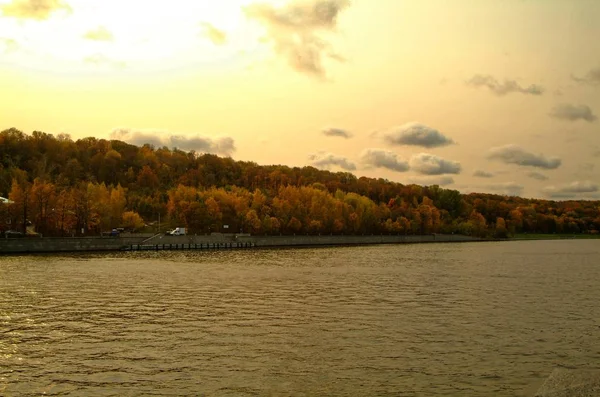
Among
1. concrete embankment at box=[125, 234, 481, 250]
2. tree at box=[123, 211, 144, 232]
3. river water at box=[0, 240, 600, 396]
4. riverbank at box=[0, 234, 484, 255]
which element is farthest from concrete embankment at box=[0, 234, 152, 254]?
river water at box=[0, 240, 600, 396]

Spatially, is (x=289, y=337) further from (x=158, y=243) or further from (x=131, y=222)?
(x=131, y=222)

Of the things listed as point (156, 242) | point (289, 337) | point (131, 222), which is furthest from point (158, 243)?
point (289, 337)

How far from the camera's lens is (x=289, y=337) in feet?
102

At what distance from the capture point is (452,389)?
2197cm

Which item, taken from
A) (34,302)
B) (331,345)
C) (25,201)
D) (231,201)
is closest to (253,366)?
(331,345)

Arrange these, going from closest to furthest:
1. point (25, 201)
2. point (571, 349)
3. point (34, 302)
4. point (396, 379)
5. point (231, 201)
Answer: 1. point (396, 379)
2. point (571, 349)
3. point (34, 302)
4. point (25, 201)
5. point (231, 201)

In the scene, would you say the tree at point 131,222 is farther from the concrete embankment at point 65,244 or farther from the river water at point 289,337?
the river water at point 289,337

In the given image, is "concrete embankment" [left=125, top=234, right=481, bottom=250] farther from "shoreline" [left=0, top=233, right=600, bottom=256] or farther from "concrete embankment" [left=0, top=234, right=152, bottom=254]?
"concrete embankment" [left=0, top=234, right=152, bottom=254]

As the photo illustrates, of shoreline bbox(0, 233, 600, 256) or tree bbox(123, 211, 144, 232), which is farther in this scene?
tree bbox(123, 211, 144, 232)

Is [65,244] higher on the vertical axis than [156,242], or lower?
higher

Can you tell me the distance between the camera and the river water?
2289 centimetres

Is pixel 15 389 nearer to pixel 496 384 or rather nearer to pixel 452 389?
pixel 452 389

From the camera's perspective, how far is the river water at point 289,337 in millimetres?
22891

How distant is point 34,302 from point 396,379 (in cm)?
3107
